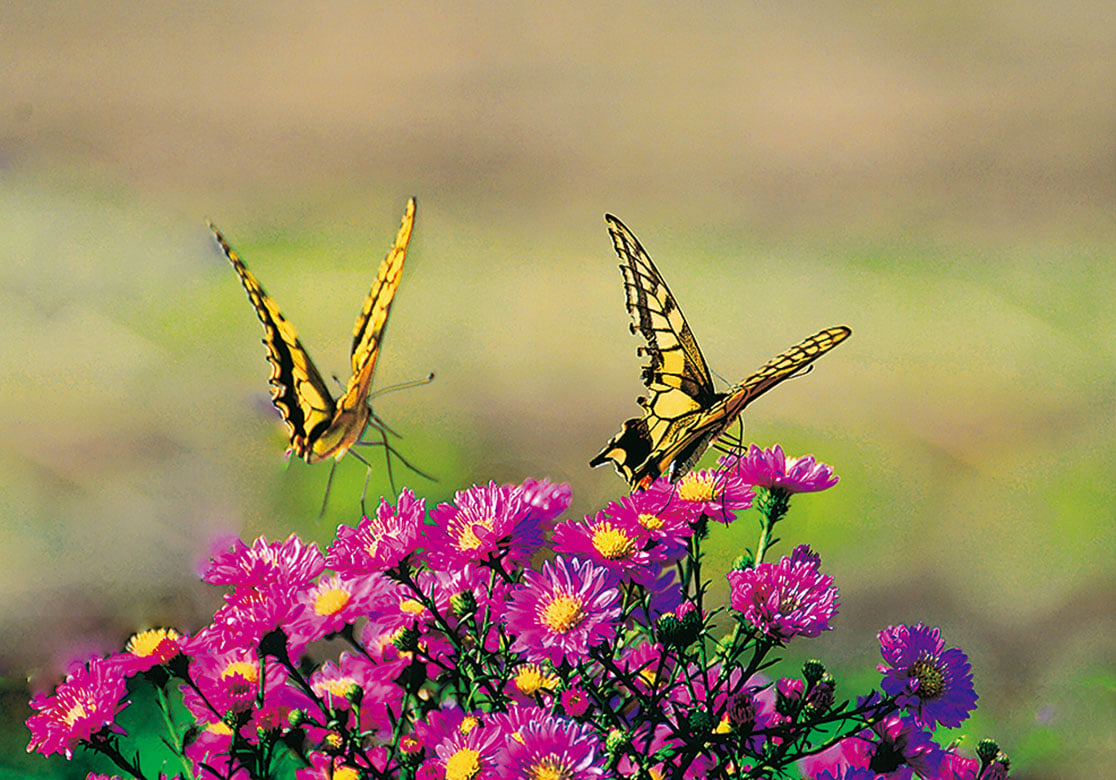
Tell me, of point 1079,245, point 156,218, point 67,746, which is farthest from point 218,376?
point 1079,245

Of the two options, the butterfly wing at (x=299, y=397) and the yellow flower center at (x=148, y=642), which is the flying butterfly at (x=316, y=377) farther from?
the yellow flower center at (x=148, y=642)

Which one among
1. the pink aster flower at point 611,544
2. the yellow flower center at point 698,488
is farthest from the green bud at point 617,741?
the yellow flower center at point 698,488

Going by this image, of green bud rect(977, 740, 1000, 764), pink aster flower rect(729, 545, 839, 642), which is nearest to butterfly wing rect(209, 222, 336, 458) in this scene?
pink aster flower rect(729, 545, 839, 642)

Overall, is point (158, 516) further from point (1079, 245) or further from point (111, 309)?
point (1079, 245)

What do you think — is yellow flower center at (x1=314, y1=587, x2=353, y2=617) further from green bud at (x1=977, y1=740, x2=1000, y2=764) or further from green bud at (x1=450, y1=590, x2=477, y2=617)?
green bud at (x1=977, y1=740, x2=1000, y2=764)

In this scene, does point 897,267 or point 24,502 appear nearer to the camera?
point 24,502

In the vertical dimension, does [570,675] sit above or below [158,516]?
below
